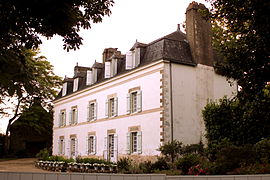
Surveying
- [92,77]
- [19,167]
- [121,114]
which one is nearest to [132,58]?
[121,114]

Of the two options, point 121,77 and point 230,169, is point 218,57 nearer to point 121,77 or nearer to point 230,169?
point 121,77

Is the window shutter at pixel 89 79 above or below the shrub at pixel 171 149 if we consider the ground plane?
above

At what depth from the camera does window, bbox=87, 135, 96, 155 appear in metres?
24.5

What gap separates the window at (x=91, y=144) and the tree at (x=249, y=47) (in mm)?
16524

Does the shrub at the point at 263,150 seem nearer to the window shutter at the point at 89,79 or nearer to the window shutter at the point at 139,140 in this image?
the window shutter at the point at 139,140

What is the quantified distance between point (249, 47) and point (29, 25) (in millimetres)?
5910

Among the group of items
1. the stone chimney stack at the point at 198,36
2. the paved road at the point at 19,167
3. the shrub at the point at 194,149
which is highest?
the stone chimney stack at the point at 198,36

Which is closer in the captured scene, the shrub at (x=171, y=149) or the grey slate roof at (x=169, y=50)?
the shrub at (x=171, y=149)

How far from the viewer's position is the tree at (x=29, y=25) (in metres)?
4.02

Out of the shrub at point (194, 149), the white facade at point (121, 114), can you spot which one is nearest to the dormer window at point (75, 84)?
the white facade at point (121, 114)

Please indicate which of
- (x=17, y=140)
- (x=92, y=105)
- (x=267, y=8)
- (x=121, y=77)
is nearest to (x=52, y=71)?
(x=17, y=140)

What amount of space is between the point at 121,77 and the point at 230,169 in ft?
39.7

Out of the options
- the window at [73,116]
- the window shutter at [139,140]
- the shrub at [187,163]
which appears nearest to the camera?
the shrub at [187,163]

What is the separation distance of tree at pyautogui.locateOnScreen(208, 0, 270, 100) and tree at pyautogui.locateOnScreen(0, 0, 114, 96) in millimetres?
3971
